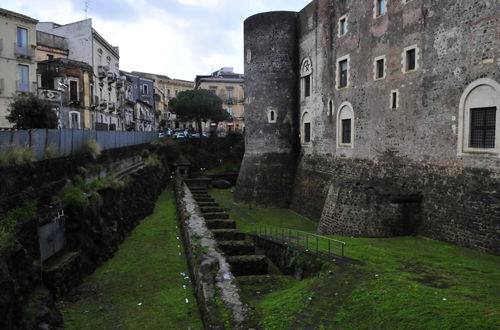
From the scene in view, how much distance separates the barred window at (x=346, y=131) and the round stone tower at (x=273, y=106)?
232 inches

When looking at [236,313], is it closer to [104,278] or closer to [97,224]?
[104,278]

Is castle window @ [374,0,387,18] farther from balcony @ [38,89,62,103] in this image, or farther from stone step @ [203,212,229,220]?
balcony @ [38,89,62,103]

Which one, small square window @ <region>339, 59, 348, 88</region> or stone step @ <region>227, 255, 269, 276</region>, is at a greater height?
small square window @ <region>339, 59, 348, 88</region>

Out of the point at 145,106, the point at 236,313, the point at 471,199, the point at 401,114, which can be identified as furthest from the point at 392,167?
the point at 145,106

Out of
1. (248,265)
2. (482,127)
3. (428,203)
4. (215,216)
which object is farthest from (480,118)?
(215,216)

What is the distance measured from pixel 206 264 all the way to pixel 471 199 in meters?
8.62

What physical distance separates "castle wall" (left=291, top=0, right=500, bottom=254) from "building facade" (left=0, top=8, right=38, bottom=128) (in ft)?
62.7

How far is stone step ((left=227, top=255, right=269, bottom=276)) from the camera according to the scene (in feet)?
38.8

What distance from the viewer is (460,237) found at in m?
13.0

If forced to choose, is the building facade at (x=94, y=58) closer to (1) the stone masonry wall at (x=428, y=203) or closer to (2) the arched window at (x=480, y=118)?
(1) the stone masonry wall at (x=428, y=203)

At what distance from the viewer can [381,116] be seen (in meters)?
17.6

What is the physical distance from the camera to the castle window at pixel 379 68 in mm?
17500

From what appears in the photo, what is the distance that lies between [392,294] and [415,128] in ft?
30.2

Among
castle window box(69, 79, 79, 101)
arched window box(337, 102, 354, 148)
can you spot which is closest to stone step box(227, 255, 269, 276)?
arched window box(337, 102, 354, 148)
